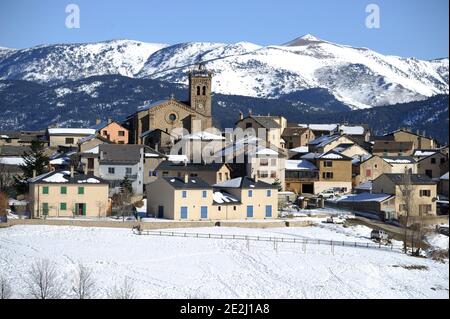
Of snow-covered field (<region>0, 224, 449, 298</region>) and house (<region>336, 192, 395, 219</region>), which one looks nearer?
snow-covered field (<region>0, 224, 449, 298</region>)

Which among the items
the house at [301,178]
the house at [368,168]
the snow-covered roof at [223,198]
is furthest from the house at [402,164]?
the snow-covered roof at [223,198]

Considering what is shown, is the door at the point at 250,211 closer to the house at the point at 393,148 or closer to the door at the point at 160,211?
the door at the point at 160,211

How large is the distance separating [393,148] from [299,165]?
2196cm

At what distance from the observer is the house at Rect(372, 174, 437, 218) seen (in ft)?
181

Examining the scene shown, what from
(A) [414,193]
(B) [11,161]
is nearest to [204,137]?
(B) [11,161]

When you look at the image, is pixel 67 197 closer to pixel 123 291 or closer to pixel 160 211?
pixel 160 211

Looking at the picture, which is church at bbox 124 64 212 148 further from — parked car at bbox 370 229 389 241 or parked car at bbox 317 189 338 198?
parked car at bbox 370 229 389 241

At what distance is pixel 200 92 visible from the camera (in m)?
85.5

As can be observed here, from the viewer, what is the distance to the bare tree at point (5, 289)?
102 feet

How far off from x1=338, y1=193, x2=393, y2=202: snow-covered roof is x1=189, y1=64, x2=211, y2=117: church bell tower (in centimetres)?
2681

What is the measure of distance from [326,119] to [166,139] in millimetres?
113853

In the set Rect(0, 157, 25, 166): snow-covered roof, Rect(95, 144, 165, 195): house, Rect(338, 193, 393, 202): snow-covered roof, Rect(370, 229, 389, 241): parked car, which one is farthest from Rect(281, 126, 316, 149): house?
Rect(370, 229, 389, 241): parked car

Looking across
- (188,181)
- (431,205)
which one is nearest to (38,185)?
(188,181)
